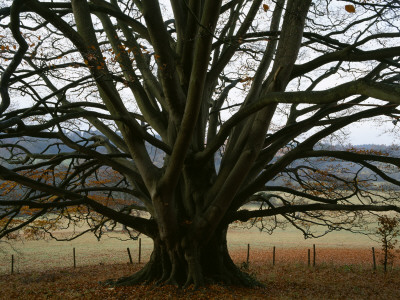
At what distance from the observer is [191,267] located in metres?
7.73

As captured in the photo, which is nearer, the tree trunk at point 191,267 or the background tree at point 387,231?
the tree trunk at point 191,267

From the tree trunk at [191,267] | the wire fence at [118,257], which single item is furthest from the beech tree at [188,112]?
the wire fence at [118,257]

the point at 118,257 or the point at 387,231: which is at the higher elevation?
the point at 387,231

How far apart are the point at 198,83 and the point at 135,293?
4.70m

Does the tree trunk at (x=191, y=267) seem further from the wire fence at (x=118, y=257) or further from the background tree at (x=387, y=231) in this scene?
the wire fence at (x=118, y=257)

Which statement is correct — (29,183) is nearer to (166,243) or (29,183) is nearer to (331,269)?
(166,243)

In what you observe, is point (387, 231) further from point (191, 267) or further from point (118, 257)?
point (118, 257)

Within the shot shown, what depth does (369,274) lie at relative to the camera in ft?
41.4

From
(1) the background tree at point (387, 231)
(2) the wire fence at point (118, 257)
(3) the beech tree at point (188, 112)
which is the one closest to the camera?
(3) the beech tree at point (188, 112)

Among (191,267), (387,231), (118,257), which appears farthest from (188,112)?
(118,257)

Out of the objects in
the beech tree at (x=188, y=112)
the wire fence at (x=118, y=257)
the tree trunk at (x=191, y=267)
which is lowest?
the wire fence at (x=118, y=257)

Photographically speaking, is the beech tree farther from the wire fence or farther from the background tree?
the wire fence

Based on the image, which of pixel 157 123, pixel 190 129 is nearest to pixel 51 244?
pixel 157 123

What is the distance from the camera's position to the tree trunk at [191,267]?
7.78 meters
